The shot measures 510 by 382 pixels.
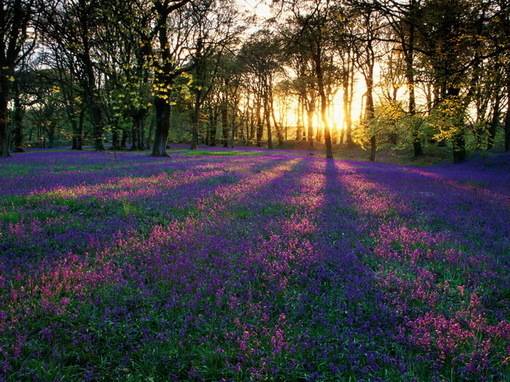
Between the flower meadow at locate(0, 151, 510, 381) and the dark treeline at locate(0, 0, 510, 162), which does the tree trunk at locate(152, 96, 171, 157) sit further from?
the flower meadow at locate(0, 151, 510, 381)

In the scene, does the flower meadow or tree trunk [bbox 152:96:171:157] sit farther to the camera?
tree trunk [bbox 152:96:171:157]

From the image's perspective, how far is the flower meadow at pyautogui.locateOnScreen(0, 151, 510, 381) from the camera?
264 centimetres

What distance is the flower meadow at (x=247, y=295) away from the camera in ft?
8.68

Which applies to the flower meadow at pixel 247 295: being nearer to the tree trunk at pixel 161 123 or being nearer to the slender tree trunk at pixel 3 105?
the slender tree trunk at pixel 3 105

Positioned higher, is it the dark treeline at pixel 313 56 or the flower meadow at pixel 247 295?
the dark treeline at pixel 313 56

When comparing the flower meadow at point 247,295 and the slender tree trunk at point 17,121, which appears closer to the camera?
the flower meadow at point 247,295

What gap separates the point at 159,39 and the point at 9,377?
1029 inches

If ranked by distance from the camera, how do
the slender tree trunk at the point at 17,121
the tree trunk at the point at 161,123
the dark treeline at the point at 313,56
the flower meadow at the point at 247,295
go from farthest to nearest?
the slender tree trunk at the point at 17,121 → the tree trunk at the point at 161,123 → the dark treeline at the point at 313,56 → the flower meadow at the point at 247,295

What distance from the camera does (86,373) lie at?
250 cm

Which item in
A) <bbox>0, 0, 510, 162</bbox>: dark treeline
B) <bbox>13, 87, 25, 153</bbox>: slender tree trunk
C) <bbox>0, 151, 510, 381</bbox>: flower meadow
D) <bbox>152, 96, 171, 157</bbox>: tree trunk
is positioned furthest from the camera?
<bbox>13, 87, 25, 153</bbox>: slender tree trunk

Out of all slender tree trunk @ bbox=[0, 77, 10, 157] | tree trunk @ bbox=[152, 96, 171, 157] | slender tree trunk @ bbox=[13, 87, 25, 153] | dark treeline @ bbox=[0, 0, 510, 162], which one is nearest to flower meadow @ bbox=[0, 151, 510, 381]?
dark treeline @ bbox=[0, 0, 510, 162]

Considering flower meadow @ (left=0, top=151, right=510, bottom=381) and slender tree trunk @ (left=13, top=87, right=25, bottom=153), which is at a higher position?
slender tree trunk @ (left=13, top=87, right=25, bottom=153)

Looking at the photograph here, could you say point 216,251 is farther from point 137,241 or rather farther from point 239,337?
point 239,337

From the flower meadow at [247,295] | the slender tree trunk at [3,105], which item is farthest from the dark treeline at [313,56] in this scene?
the flower meadow at [247,295]
